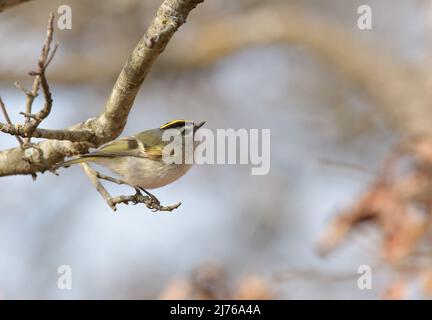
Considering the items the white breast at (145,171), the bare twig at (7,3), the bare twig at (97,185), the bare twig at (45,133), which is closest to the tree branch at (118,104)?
the bare twig at (45,133)

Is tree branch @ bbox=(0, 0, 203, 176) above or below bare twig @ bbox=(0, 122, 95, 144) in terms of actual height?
above

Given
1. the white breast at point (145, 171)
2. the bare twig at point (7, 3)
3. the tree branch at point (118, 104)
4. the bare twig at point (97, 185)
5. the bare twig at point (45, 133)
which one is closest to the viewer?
the bare twig at point (7, 3)

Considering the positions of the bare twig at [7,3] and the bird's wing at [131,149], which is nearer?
the bare twig at [7,3]

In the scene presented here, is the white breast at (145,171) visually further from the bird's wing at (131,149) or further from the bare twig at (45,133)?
the bare twig at (45,133)

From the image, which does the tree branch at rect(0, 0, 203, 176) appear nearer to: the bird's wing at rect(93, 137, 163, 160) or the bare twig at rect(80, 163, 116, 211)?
the bare twig at rect(80, 163, 116, 211)

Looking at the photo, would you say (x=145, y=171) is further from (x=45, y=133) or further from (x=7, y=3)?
(x=7, y=3)

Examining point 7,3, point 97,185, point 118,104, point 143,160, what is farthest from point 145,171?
point 7,3

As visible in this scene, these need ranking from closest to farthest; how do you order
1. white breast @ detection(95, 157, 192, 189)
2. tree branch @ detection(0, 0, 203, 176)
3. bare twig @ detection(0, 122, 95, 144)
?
tree branch @ detection(0, 0, 203, 176) < bare twig @ detection(0, 122, 95, 144) < white breast @ detection(95, 157, 192, 189)

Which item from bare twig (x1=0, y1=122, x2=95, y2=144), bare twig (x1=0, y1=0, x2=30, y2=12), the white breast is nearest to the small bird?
the white breast
